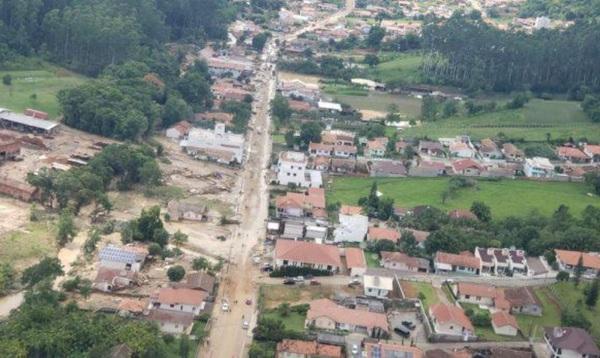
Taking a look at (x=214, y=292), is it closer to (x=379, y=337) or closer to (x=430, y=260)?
(x=379, y=337)

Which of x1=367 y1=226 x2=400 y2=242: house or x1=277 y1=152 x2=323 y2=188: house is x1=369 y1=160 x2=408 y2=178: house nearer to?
x1=277 y1=152 x2=323 y2=188: house

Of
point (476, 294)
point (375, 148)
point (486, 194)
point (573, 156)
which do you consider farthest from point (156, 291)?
point (573, 156)

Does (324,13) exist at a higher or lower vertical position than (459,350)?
higher

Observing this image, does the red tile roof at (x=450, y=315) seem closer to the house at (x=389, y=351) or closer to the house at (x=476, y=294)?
the house at (x=476, y=294)

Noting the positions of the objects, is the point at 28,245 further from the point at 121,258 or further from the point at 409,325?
the point at 409,325

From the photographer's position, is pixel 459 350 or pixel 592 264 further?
pixel 592 264

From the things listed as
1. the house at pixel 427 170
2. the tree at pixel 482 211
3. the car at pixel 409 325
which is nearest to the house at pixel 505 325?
the car at pixel 409 325

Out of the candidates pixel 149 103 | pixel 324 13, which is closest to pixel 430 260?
pixel 149 103
